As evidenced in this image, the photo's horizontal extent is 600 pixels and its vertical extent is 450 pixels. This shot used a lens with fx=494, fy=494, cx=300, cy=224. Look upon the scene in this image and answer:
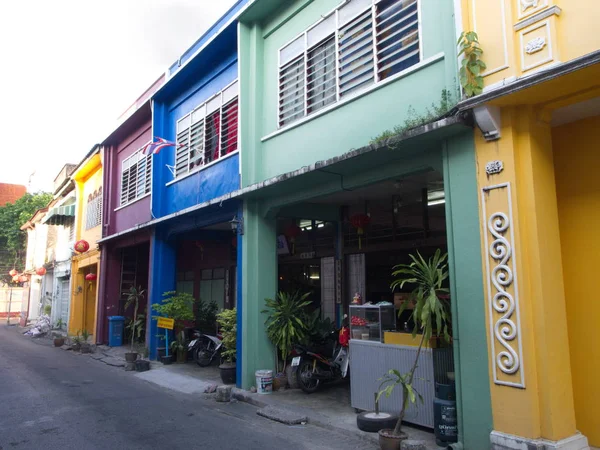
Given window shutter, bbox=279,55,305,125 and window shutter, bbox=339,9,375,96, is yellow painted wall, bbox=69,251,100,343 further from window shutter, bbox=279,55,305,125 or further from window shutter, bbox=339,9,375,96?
window shutter, bbox=339,9,375,96

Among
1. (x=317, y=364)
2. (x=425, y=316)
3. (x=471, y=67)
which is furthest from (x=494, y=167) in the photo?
(x=317, y=364)

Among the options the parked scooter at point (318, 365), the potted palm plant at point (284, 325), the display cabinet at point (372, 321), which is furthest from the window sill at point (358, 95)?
the parked scooter at point (318, 365)

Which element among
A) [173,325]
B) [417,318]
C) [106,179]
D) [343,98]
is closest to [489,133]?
[417,318]

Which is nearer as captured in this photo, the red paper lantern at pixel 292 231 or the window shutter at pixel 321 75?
the window shutter at pixel 321 75

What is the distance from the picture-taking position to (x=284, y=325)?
9.53 m

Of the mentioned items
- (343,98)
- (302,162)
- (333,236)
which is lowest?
(333,236)

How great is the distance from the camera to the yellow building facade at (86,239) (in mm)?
20172

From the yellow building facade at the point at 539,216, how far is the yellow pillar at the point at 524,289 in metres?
0.01

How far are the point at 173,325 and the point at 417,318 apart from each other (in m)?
8.41

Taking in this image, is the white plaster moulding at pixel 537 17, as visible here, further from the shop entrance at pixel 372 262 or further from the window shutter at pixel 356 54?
the shop entrance at pixel 372 262

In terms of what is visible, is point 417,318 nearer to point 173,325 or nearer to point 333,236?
point 333,236

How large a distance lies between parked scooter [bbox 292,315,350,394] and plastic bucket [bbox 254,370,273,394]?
0.53 meters

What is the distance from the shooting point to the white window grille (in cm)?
1978

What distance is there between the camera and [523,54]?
5.42 meters
